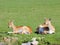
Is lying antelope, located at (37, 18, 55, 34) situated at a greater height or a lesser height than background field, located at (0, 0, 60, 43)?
lesser

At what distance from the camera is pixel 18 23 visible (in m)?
16.4

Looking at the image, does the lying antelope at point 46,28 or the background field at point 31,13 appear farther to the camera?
the background field at point 31,13

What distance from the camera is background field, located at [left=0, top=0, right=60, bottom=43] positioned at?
1534cm

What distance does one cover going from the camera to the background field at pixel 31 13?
1534 cm

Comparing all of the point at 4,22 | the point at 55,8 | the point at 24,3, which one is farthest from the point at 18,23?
the point at 24,3

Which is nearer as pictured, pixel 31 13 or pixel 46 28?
pixel 46 28

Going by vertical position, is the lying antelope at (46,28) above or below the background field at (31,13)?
below

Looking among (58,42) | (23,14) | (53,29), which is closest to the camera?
(58,42)

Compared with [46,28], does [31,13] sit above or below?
above

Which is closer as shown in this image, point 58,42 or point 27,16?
point 58,42

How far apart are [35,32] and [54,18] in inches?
153

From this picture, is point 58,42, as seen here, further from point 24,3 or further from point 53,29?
point 24,3

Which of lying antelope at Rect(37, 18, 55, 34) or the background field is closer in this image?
lying antelope at Rect(37, 18, 55, 34)

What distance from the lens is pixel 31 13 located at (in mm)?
19516
